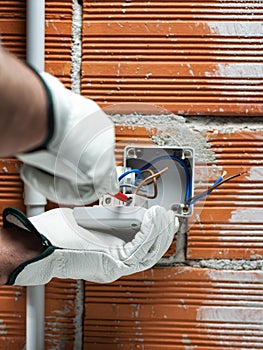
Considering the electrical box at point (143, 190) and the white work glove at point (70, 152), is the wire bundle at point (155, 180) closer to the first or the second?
the electrical box at point (143, 190)

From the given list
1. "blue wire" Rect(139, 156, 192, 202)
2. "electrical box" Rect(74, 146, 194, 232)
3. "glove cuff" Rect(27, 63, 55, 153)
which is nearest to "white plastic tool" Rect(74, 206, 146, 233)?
"electrical box" Rect(74, 146, 194, 232)

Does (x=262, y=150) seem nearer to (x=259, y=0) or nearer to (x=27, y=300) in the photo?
(x=259, y=0)

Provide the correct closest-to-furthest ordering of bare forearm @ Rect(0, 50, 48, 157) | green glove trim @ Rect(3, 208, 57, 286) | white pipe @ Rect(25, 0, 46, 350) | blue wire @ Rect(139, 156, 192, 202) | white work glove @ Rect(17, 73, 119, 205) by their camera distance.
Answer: bare forearm @ Rect(0, 50, 48, 157) < white work glove @ Rect(17, 73, 119, 205) < green glove trim @ Rect(3, 208, 57, 286) < blue wire @ Rect(139, 156, 192, 202) < white pipe @ Rect(25, 0, 46, 350)

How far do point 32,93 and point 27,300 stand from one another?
38.2 inches

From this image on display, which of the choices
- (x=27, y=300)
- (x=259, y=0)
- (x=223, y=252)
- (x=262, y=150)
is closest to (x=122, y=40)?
(x=259, y=0)

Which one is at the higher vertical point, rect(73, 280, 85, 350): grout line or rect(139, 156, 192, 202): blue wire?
rect(139, 156, 192, 202): blue wire

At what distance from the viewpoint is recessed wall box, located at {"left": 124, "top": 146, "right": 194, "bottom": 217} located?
4.16 ft

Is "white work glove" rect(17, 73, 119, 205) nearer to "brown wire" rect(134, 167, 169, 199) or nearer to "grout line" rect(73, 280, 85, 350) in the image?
"brown wire" rect(134, 167, 169, 199)

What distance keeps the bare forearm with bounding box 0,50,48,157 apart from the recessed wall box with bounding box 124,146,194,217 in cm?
62

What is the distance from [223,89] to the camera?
1.43m

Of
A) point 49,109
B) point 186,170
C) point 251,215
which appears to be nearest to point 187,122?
point 186,170

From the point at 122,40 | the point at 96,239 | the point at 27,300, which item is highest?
the point at 122,40

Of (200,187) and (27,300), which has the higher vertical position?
(200,187)

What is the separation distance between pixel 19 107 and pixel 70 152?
0.15 metres
